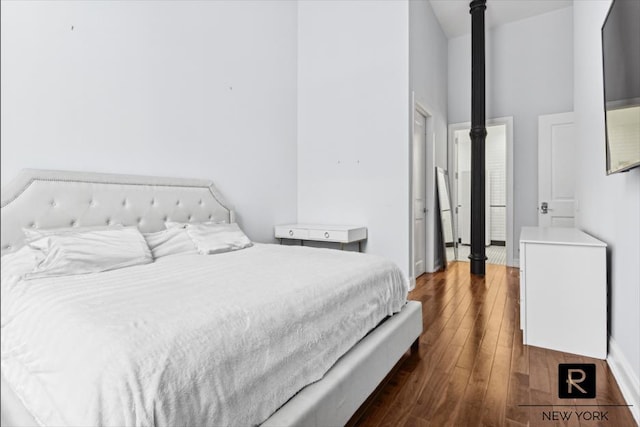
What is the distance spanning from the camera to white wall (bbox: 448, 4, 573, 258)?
174 inches

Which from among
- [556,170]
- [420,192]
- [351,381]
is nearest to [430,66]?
[420,192]

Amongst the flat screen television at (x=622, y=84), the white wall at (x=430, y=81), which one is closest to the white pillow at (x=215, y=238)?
the white wall at (x=430, y=81)

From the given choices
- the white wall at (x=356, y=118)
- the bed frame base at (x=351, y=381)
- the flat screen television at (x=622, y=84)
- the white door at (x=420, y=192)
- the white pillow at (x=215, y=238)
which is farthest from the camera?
the white door at (x=420, y=192)

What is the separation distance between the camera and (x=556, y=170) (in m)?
4.43

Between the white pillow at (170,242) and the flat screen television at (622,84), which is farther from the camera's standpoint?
the white pillow at (170,242)

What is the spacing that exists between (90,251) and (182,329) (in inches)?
43.1

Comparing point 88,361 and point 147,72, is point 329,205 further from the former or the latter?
point 88,361

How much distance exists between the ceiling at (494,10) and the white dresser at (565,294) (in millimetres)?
3445

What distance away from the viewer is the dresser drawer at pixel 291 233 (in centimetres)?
362

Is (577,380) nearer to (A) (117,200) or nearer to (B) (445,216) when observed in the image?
(A) (117,200)

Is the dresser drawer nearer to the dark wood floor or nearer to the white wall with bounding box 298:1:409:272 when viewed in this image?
the white wall with bounding box 298:1:409:272

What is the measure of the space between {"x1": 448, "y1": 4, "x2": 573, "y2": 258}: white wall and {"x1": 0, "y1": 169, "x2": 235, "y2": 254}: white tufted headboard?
400 centimetres

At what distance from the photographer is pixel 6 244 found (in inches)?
27.1

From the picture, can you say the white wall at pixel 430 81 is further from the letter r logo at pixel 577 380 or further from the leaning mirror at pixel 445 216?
the letter r logo at pixel 577 380
